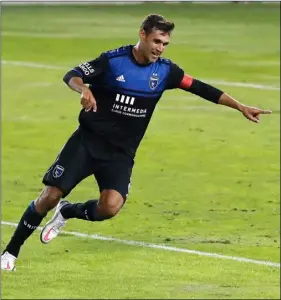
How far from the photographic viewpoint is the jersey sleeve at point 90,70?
13711 millimetres

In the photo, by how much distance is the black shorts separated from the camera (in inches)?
571

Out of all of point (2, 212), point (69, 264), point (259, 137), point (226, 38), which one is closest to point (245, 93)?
point (259, 137)

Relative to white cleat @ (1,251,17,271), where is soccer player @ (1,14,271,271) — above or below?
above

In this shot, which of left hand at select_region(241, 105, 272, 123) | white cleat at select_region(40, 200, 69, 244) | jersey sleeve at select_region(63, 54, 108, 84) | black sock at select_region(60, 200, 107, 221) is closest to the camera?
jersey sleeve at select_region(63, 54, 108, 84)

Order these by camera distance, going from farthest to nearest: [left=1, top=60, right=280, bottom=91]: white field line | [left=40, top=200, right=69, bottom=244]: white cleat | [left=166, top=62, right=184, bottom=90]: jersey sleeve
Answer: [left=1, top=60, right=280, bottom=91]: white field line → [left=40, top=200, right=69, bottom=244]: white cleat → [left=166, top=62, right=184, bottom=90]: jersey sleeve

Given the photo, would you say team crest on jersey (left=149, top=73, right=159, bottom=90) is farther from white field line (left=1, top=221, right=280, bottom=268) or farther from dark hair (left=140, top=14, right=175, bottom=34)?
white field line (left=1, top=221, right=280, bottom=268)

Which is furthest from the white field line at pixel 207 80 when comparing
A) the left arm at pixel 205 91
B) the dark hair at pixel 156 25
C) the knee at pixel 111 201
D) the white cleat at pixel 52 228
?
the dark hair at pixel 156 25

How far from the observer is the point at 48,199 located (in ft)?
47.9

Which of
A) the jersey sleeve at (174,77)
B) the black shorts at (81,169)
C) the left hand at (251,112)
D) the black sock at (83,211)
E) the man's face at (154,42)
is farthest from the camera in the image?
the black sock at (83,211)

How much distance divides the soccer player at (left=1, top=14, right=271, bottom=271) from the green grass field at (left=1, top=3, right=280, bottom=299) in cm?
163

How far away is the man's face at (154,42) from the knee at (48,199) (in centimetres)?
176

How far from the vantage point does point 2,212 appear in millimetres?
21375

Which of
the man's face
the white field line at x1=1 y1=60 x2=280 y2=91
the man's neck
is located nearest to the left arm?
the man's neck

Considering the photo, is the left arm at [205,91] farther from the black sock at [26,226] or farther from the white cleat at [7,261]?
the white cleat at [7,261]
